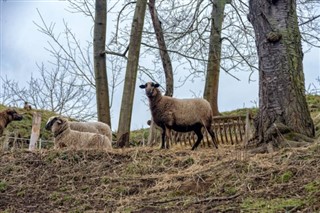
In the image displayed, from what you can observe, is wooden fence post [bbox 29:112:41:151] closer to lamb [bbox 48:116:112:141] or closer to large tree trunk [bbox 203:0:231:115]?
lamb [bbox 48:116:112:141]

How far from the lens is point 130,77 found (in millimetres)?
12203

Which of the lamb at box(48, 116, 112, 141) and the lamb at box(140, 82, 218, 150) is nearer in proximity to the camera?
the lamb at box(140, 82, 218, 150)

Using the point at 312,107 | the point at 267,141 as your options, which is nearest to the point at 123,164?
the point at 267,141

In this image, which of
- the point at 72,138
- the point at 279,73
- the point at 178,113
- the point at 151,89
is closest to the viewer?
the point at 279,73

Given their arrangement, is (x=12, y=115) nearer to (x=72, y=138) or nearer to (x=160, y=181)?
(x=72, y=138)

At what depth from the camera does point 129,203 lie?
598 centimetres

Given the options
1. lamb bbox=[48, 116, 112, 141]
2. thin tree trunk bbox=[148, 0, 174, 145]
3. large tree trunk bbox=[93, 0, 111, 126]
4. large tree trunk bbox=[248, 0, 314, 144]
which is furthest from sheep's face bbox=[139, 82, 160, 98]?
thin tree trunk bbox=[148, 0, 174, 145]

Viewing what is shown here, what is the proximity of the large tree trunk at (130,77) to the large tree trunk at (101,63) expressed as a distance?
1.29 m

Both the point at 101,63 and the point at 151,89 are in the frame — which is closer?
the point at 151,89

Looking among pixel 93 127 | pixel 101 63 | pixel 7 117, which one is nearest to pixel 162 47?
pixel 101 63

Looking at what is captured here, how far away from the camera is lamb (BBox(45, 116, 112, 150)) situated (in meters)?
10.3

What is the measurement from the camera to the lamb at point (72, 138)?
10.3m

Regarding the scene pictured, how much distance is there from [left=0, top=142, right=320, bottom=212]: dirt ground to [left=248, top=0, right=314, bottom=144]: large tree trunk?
108 centimetres

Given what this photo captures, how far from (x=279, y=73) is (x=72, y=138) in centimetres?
428
